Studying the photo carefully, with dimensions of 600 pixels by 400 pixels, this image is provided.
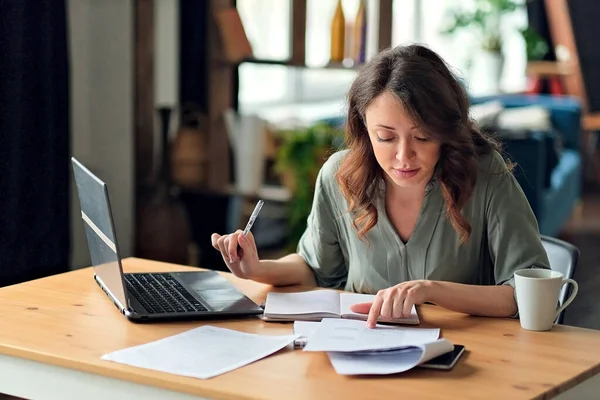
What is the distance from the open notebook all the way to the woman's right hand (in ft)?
0.24

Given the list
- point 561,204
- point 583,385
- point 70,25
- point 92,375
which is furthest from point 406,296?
point 561,204

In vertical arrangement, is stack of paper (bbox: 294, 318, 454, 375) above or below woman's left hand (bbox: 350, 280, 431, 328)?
below

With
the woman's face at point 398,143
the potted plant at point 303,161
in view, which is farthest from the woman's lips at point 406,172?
the potted plant at point 303,161

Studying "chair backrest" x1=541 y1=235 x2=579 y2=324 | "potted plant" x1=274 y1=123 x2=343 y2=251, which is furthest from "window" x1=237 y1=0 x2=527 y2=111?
"chair backrest" x1=541 y1=235 x2=579 y2=324

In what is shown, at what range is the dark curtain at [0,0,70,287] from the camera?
351cm

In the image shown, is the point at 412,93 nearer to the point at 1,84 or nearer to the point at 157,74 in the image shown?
the point at 1,84

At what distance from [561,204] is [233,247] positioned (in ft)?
13.2

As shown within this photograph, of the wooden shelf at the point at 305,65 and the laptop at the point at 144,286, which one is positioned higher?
the wooden shelf at the point at 305,65

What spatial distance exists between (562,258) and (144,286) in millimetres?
883

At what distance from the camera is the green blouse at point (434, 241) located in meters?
2.06

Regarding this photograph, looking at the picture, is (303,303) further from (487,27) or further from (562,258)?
(487,27)

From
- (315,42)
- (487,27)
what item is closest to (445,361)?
(315,42)

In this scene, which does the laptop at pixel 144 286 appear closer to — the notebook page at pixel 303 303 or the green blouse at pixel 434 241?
the notebook page at pixel 303 303

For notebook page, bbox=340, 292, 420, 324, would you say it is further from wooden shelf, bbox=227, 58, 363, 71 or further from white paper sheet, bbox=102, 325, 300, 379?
wooden shelf, bbox=227, 58, 363, 71
